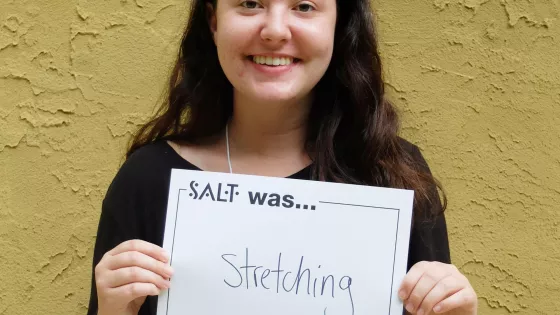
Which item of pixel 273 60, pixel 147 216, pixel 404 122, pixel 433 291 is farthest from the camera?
pixel 404 122

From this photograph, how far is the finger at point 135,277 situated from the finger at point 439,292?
356 millimetres

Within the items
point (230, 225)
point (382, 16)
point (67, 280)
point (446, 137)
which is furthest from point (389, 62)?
point (67, 280)

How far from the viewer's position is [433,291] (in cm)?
87

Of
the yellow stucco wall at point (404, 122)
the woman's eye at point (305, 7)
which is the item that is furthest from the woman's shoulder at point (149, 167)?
the yellow stucco wall at point (404, 122)

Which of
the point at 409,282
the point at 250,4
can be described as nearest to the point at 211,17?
the point at 250,4

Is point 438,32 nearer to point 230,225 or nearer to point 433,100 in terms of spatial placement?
point 433,100

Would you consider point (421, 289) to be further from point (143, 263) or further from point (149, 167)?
point (149, 167)

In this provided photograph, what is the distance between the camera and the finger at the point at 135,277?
0.88 metres

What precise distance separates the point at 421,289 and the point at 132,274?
1.30 feet

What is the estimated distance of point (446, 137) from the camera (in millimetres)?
1499

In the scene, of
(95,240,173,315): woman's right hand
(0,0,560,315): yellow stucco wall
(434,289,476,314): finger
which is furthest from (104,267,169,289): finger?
(0,0,560,315): yellow stucco wall

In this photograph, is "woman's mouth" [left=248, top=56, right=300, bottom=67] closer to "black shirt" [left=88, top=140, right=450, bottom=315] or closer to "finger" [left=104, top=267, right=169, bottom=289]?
"black shirt" [left=88, top=140, right=450, bottom=315]

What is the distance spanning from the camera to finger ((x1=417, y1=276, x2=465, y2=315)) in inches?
34.2

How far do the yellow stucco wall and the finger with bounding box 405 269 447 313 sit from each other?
0.65m
